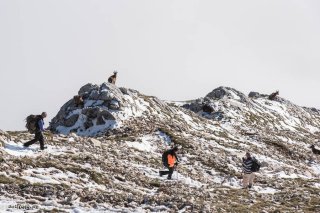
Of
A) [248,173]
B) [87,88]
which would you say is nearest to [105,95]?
[87,88]

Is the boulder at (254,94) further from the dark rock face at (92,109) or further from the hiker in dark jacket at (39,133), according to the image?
the hiker in dark jacket at (39,133)

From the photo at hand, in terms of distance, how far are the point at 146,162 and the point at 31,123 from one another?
943 cm

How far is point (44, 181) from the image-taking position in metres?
21.3

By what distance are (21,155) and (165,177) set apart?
10.2 meters

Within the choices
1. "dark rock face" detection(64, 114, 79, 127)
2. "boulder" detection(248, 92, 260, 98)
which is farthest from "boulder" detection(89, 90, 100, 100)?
"boulder" detection(248, 92, 260, 98)

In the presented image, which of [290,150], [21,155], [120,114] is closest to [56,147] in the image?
[21,155]

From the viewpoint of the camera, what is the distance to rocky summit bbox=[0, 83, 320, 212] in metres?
20.1

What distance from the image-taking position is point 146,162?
1283 inches

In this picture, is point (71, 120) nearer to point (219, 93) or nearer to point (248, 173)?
point (248, 173)

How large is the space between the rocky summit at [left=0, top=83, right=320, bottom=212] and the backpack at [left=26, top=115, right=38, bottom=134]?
1.18 meters

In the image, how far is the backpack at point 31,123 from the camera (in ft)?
95.8

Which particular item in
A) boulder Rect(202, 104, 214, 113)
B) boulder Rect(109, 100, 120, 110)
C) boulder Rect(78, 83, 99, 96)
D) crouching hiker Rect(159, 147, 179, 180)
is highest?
boulder Rect(78, 83, 99, 96)

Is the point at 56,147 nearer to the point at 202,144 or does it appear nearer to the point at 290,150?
the point at 202,144

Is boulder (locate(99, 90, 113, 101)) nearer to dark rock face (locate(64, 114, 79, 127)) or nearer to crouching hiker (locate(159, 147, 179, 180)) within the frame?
dark rock face (locate(64, 114, 79, 127))
